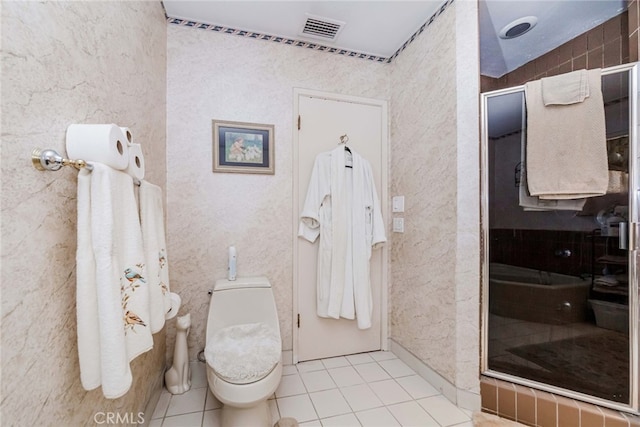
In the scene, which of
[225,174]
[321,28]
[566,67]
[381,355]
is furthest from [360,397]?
[321,28]

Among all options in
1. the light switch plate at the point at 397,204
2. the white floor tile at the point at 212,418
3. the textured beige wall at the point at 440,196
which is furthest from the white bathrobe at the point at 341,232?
the white floor tile at the point at 212,418

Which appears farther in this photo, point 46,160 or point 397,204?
point 397,204

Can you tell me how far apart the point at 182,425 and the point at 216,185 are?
145cm

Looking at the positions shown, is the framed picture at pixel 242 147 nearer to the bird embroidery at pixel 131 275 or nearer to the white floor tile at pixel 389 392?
the bird embroidery at pixel 131 275

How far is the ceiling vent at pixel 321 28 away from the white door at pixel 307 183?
41cm

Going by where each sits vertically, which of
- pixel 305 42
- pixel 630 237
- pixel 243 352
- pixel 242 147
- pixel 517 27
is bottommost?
pixel 243 352

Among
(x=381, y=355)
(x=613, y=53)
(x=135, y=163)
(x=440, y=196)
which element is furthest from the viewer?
(x=381, y=355)

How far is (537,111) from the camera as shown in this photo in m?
1.49

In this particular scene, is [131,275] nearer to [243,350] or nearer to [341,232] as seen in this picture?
[243,350]

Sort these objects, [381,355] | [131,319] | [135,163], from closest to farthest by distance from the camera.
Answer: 1. [131,319]
2. [135,163]
3. [381,355]

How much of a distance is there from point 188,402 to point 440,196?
2032 millimetres

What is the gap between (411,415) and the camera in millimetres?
1566

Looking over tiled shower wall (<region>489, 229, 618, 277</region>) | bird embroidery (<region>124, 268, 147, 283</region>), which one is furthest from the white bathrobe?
bird embroidery (<region>124, 268, 147, 283</region>)

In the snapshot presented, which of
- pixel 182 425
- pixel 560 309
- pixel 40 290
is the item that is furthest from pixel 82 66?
pixel 560 309
